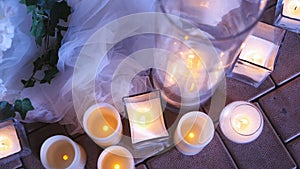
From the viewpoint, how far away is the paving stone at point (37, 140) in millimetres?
833

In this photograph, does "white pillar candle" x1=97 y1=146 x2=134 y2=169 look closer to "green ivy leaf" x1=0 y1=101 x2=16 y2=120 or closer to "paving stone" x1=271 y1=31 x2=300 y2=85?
"green ivy leaf" x1=0 y1=101 x2=16 y2=120

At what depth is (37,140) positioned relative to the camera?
84 centimetres

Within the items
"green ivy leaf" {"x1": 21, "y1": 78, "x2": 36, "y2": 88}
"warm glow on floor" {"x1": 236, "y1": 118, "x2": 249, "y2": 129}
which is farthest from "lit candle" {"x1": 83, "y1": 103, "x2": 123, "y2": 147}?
"warm glow on floor" {"x1": 236, "y1": 118, "x2": 249, "y2": 129}

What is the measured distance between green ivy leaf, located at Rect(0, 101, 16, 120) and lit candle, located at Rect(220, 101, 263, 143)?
0.38 m

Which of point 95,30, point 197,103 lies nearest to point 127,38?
point 95,30

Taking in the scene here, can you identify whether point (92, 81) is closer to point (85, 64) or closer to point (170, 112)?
point (85, 64)

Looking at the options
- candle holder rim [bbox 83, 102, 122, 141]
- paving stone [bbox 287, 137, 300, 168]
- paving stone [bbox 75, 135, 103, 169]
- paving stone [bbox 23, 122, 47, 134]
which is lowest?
paving stone [bbox 287, 137, 300, 168]

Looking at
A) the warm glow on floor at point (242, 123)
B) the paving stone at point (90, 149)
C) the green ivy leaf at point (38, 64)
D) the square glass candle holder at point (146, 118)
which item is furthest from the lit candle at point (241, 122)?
the green ivy leaf at point (38, 64)

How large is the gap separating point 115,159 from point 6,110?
207 millimetres

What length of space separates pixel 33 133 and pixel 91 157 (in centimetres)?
12

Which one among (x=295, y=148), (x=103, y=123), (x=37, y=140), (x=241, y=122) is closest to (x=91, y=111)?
(x=103, y=123)

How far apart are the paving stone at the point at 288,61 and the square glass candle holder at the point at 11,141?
Answer: 1.63ft

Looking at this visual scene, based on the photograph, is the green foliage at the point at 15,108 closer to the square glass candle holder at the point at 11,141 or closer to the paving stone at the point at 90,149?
the square glass candle holder at the point at 11,141

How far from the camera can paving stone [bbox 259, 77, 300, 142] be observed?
854 mm
